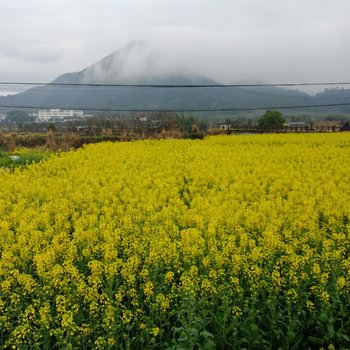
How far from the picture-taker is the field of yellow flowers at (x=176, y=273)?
4633 millimetres

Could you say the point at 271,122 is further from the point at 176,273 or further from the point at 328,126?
the point at 176,273

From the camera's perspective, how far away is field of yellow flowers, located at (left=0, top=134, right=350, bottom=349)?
4633 mm

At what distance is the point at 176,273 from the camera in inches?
237

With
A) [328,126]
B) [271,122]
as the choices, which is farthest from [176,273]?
[328,126]

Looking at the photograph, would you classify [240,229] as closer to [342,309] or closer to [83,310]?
[342,309]

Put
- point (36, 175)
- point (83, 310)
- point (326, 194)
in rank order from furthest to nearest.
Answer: point (36, 175)
point (326, 194)
point (83, 310)

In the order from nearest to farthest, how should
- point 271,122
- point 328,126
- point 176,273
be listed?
point 176,273 → point 271,122 → point 328,126

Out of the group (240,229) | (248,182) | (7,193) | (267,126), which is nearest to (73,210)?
(7,193)

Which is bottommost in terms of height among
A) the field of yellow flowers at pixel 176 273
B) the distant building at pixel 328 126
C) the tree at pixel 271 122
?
the field of yellow flowers at pixel 176 273

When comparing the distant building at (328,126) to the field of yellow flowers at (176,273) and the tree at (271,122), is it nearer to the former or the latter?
the tree at (271,122)

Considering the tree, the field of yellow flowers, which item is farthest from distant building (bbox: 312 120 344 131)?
the field of yellow flowers

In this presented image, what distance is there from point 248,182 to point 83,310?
803cm

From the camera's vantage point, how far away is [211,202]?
9.60 metres

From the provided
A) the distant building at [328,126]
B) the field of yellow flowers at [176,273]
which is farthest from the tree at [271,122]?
the field of yellow flowers at [176,273]
